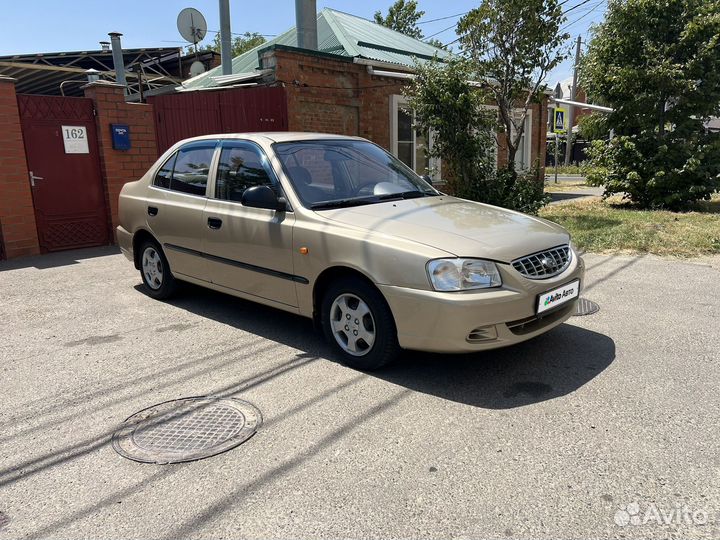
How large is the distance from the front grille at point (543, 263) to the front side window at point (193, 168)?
3.02m

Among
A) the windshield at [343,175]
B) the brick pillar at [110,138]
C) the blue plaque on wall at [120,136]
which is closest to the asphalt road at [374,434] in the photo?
the windshield at [343,175]

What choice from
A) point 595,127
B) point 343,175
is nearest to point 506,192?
point 595,127

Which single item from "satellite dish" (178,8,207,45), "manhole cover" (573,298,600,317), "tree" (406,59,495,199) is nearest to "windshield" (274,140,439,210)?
"manhole cover" (573,298,600,317)

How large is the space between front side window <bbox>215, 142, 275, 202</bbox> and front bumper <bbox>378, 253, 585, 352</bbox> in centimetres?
167

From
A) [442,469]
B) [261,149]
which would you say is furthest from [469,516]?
[261,149]

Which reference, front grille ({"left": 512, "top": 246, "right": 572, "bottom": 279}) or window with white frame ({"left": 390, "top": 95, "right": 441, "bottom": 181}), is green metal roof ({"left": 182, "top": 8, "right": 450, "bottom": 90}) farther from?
front grille ({"left": 512, "top": 246, "right": 572, "bottom": 279})

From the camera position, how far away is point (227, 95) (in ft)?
33.0

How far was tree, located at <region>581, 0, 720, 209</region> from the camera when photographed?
10961 mm

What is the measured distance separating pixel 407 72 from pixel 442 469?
11.3 meters

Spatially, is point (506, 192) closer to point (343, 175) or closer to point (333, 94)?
point (333, 94)

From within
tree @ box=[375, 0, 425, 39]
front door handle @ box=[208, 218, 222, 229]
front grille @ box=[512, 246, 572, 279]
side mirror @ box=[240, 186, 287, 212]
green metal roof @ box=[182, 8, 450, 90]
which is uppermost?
tree @ box=[375, 0, 425, 39]

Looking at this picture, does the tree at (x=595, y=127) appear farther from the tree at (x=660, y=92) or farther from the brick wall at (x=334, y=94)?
the brick wall at (x=334, y=94)

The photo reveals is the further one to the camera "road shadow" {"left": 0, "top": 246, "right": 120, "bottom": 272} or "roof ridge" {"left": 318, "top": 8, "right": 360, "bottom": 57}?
"roof ridge" {"left": 318, "top": 8, "right": 360, "bottom": 57}

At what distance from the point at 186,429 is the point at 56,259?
20.6 ft
